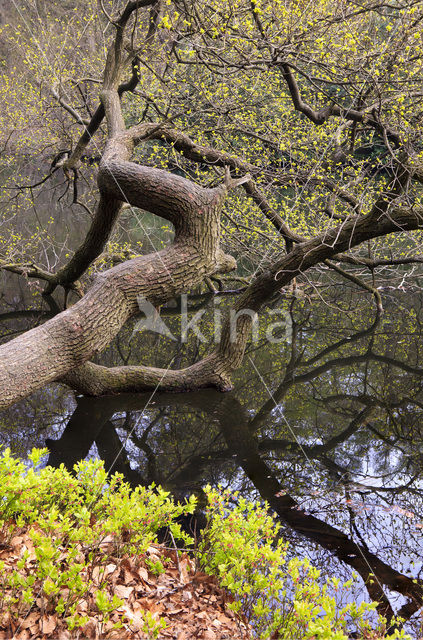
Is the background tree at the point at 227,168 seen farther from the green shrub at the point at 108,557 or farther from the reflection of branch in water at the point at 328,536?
the reflection of branch in water at the point at 328,536

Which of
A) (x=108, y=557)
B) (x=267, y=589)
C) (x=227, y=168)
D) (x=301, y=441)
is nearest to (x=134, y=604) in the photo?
(x=108, y=557)

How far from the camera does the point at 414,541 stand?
12.5ft

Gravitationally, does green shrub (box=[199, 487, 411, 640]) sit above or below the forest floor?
above

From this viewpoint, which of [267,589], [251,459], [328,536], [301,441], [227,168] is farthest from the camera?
[301,441]

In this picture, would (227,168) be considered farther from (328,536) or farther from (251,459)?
(328,536)

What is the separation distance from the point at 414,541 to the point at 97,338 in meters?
2.86

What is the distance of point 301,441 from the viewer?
5652mm

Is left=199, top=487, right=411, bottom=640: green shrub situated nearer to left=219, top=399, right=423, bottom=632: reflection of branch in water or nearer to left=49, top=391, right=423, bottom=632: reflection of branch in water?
left=219, top=399, right=423, bottom=632: reflection of branch in water

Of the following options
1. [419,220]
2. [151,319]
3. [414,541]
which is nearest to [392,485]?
[414,541]

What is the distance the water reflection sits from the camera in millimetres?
3818

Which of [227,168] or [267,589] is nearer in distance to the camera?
[267,589]

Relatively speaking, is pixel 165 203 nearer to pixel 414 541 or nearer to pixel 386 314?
pixel 414 541

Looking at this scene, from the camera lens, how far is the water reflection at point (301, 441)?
382 centimetres

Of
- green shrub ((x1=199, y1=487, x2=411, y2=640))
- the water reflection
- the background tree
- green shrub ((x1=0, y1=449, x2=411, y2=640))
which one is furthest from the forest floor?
the background tree
